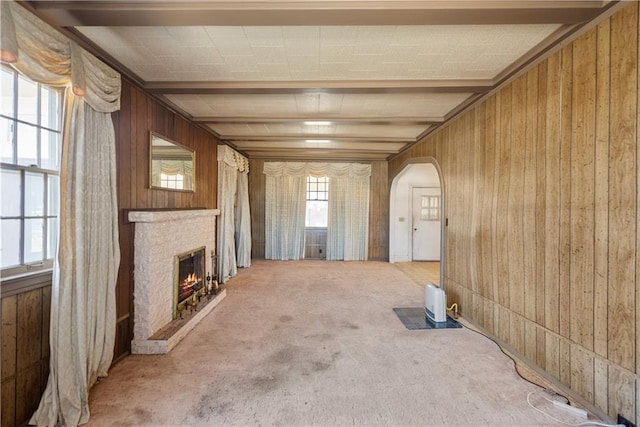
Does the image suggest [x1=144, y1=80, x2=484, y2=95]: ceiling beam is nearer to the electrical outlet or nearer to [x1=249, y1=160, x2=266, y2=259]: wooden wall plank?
the electrical outlet

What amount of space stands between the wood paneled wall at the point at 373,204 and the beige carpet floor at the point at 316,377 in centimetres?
362

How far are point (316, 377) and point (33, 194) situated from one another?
2.38 metres

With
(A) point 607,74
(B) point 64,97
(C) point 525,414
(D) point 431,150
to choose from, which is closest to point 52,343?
(B) point 64,97

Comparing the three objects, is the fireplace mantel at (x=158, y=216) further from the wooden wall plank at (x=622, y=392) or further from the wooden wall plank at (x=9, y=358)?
the wooden wall plank at (x=622, y=392)

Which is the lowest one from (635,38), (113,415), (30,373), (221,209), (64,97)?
(113,415)

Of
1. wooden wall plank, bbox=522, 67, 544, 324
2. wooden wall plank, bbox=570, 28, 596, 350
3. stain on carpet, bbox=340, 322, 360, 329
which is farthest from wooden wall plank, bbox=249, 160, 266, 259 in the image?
wooden wall plank, bbox=570, 28, 596, 350

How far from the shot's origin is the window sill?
159 centimetres

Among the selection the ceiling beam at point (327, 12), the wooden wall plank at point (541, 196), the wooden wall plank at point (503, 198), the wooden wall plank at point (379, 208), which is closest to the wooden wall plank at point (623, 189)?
the ceiling beam at point (327, 12)

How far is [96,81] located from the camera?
6.92 ft

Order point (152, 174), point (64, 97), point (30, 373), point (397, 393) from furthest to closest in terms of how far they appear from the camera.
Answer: point (152, 174)
point (397, 393)
point (64, 97)
point (30, 373)

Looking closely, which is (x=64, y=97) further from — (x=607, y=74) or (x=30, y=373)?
(x=607, y=74)

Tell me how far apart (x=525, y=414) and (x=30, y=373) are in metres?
3.23

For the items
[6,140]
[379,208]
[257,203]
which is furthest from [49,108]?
[379,208]

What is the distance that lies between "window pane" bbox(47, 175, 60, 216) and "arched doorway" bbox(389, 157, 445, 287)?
621cm
